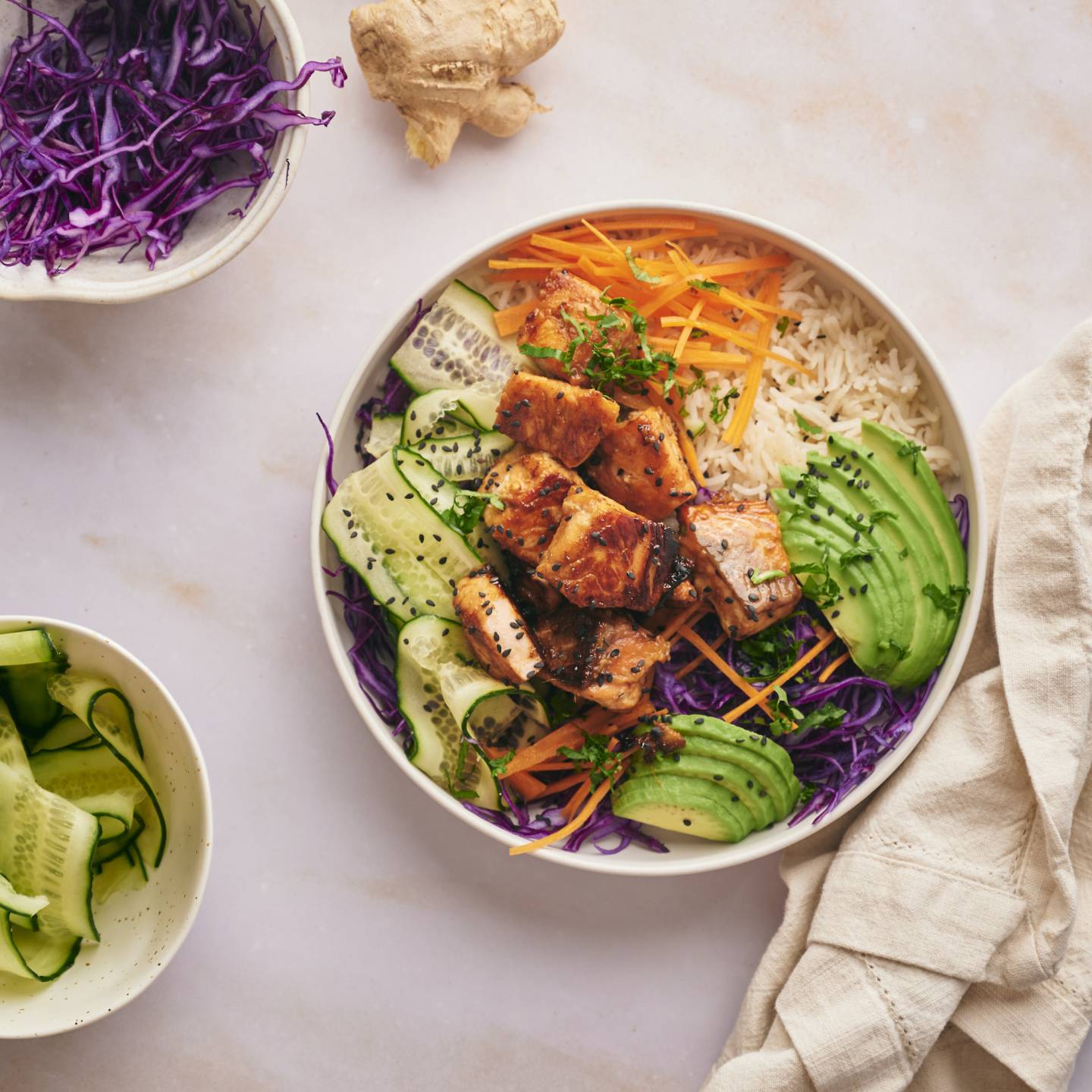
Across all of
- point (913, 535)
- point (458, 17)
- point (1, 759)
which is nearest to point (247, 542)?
point (1, 759)

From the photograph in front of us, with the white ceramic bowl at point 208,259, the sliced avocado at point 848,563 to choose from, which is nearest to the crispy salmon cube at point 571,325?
the sliced avocado at point 848,563

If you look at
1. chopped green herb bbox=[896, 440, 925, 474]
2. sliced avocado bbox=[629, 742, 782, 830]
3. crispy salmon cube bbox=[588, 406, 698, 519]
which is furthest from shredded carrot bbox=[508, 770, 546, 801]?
chopped green herb bbox=[896, 440, 925, 474]

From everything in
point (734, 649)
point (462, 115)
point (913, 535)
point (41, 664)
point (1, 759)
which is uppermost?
point (462, 115)

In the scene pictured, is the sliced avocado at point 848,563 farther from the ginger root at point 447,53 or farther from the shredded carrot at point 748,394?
the ginger root at point 447,53

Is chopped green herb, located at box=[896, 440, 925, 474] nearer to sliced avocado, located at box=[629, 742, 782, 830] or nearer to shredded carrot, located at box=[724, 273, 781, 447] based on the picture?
shredded carrot, located at box=[724, 273, 781, 447]

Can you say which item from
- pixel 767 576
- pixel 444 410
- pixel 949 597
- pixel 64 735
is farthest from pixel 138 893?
pixel 949 597

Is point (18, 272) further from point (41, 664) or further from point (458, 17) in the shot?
point (458, 17)
